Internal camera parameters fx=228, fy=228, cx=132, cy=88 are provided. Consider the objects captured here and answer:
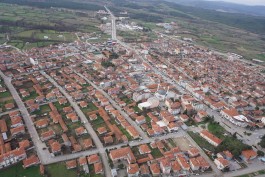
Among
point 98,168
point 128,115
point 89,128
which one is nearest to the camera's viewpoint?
point 98,168

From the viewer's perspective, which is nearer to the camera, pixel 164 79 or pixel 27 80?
pixel 27 80

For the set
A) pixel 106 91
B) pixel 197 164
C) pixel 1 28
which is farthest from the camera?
pixel 1 28

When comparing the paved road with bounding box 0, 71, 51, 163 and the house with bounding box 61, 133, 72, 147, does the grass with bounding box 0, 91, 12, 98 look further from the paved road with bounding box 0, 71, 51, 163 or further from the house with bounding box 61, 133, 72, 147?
the house with bounding box 61, 133, 72, 147

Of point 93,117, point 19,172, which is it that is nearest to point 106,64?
point 93,117

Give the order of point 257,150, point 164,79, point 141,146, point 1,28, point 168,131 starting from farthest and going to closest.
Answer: point 1,28, point 164,79, point 168,131, point 257,150, point 141,146

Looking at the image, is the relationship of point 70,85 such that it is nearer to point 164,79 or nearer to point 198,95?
point 164,79

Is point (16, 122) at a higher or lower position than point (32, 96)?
higher

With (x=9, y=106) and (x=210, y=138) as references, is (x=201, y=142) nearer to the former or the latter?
(x=210, y=138)

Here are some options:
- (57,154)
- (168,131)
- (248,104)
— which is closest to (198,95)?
(248,104)
